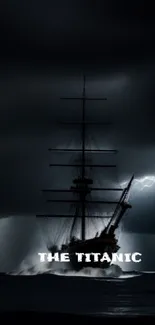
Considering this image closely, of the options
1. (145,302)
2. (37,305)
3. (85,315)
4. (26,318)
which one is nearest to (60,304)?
(37,305)

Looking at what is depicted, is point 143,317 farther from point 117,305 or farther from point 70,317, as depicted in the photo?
point 117,305

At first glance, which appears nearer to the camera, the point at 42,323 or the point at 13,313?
the point at 42,323

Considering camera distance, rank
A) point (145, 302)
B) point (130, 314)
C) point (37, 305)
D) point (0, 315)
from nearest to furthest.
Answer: point (0, 315), point (130, 314), point (37, 305), point (145, 302)

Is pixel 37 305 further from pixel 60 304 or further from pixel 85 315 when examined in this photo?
pixel 85 315

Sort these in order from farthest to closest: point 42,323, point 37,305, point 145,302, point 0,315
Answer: point 145,302, point 37,305, point 0,315, point 42,323

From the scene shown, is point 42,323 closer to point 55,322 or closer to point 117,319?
point 55,322

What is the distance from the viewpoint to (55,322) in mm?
80625

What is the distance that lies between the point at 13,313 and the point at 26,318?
→ 7652 millimetres

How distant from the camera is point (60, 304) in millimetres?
115125

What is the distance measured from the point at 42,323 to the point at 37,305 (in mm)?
31775

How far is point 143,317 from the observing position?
88.9 meters

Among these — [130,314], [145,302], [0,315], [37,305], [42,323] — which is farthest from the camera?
[145,302]

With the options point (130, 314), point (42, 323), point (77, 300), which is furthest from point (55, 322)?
point (77, 300)

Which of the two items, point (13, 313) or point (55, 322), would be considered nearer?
point (55, 322)
